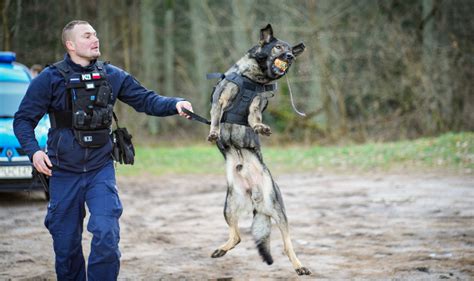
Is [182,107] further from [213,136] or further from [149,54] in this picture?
[149,54]

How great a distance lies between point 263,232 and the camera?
5547mm

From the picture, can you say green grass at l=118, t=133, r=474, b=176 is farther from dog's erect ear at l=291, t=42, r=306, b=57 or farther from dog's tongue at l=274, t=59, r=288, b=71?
dog's tongue at l=274, t=59, r=288, b=71

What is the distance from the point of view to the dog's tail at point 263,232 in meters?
5.56

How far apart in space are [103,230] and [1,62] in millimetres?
8154

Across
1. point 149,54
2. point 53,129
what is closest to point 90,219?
point 53,129

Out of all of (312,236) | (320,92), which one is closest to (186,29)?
(320,92)

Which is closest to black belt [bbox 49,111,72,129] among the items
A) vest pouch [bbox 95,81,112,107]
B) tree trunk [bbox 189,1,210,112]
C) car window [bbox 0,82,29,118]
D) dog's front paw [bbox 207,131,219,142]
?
vest pouch [bbox 95,81,112,107]

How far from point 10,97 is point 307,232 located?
587 centimetres

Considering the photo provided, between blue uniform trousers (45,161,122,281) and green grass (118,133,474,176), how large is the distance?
10.7m

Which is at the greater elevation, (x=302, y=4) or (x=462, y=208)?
(x=302, y=4)

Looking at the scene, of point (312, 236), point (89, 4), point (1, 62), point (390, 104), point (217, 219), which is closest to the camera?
point (312, 236)

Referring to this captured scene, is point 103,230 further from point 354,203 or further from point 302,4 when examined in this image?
point 302,4

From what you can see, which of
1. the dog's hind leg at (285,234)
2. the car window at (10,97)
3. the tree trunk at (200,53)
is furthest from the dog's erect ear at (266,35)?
the tree trunk at (200,53)

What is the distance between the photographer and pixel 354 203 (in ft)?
37.0
